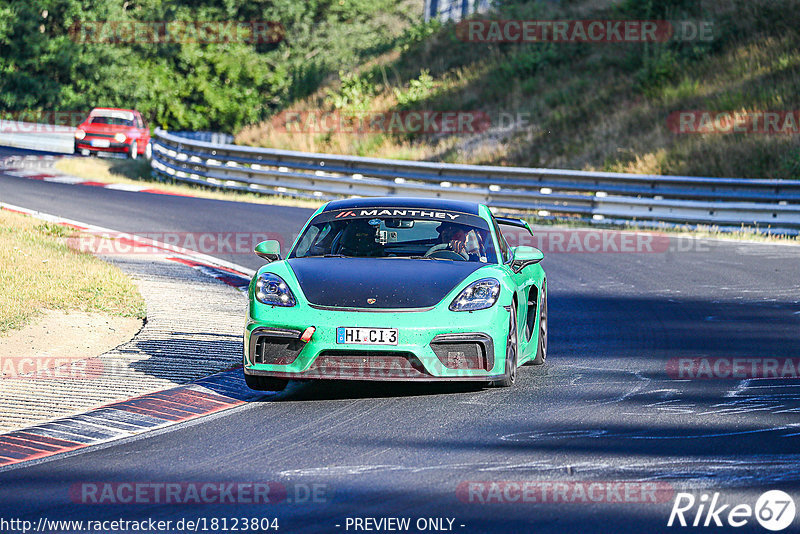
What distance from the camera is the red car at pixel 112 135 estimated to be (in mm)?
35375

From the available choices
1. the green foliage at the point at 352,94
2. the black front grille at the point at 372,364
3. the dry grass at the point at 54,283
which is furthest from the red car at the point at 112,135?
the black front grille at the point at 372,364

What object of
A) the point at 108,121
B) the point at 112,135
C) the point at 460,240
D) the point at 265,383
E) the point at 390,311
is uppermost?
the point at 108,121

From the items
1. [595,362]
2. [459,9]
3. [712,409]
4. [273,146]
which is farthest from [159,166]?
[459,9]

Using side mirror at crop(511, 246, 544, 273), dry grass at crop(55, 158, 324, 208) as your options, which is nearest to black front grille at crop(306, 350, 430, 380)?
side mirror at crop(511, 246, 544, 273)

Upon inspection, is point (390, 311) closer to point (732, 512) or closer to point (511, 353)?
point (511, 353)

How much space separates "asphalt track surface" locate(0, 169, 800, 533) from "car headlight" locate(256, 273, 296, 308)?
0.71m

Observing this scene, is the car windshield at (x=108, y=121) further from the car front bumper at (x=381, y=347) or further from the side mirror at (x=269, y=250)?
the car front bumper at (x=381, y=347)

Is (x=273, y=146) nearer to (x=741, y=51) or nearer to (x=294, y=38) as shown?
(x=741, y=51)

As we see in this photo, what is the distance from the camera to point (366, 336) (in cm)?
766

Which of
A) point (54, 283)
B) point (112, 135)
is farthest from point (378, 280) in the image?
point (112, 135)

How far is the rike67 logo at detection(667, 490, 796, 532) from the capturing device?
5.14 m

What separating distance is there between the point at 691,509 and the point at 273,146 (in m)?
30.8

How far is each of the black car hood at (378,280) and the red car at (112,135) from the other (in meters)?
28.0

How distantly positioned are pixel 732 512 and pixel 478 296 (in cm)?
311
